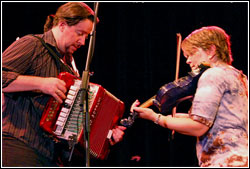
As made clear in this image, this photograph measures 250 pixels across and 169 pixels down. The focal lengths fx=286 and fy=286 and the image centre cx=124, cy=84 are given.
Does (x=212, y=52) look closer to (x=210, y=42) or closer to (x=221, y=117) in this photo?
(x=210, y=42)

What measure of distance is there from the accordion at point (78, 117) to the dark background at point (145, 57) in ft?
5.93

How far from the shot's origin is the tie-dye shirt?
1.96m

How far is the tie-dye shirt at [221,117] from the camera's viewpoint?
196 cm

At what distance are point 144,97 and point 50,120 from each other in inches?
96.9

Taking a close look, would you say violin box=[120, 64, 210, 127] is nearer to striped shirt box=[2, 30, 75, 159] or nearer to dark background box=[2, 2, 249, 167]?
striped shirt box=[2, 30, 75, 159]

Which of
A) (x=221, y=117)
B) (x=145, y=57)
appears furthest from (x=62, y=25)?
(x=145, y=57)

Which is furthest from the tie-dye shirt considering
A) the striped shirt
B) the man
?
the striped shirt

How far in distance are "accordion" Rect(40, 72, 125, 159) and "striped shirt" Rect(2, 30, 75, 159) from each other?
11 centimetres

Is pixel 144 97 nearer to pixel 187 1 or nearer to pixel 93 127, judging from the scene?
pixel 187 1

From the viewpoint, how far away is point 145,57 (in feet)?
14.6

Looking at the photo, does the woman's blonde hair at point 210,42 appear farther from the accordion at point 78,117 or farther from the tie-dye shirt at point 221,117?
the accordion at point 78,117

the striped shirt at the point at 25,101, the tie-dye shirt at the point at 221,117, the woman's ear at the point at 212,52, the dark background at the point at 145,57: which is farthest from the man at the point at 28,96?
the dark background at the point at 145,57

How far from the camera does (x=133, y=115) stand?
95.1 inches

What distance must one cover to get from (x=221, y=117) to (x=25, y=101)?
147cm
